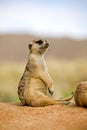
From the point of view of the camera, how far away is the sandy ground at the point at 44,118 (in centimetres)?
1128

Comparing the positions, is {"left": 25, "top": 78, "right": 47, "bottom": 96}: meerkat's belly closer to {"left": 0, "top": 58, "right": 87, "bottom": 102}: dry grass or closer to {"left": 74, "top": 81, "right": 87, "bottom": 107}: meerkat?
{"left": 74, "top": 81, "right": 87, "bottom": 107}: meerkat

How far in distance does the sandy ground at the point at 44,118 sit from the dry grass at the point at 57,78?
442 inches

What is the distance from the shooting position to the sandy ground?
11.3 metres

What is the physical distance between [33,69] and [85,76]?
19078 millimetres

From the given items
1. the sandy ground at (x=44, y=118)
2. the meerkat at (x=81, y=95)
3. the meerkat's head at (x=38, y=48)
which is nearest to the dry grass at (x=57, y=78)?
the meerkat's head at (x=38, y=48)

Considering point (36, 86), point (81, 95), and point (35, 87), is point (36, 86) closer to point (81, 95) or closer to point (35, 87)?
point (35, 87)

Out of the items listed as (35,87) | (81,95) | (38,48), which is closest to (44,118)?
(81,95)

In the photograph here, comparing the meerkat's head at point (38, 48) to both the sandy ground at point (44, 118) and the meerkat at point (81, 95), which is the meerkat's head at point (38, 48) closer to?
the meerkat at point (81, 95)

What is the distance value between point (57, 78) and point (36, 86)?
56.5 ft

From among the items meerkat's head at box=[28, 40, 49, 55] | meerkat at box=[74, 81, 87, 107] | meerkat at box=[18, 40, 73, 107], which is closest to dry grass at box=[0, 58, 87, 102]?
meerkat's head at box=[28, 40, 49, 55]

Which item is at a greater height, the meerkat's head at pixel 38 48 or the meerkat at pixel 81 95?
the meerkat's head at pixel 38 48

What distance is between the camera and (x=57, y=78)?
99.0 ft

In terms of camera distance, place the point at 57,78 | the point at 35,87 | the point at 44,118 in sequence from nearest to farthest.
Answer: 1. the point at 44,118
2. the point at 35,87
3. the point at 57,78

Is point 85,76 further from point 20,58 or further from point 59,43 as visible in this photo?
point 59,43
